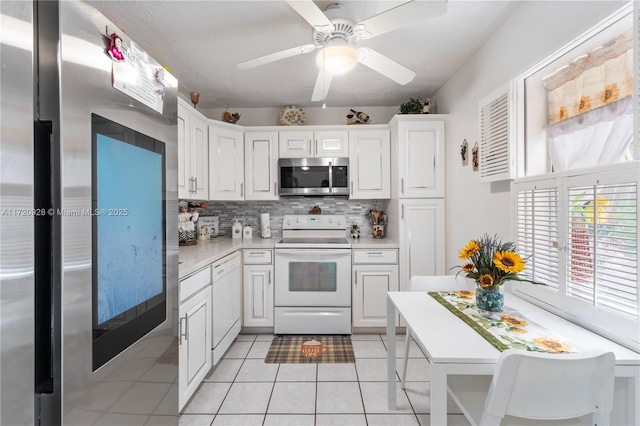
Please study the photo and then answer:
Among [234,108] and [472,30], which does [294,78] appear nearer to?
[234,108]

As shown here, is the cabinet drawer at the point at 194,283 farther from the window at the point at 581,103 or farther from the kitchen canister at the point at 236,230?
the window at the point at 581,103

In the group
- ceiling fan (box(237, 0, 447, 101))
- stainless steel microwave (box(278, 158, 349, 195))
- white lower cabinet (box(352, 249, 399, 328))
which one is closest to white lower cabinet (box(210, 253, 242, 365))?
stainless steel microwave (box(278, 158, 349, 195))

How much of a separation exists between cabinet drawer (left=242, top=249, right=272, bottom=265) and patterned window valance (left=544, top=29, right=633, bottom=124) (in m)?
2.48

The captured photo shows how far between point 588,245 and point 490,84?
137 cm

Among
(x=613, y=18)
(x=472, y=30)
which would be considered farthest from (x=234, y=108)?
(x=613, y=18)

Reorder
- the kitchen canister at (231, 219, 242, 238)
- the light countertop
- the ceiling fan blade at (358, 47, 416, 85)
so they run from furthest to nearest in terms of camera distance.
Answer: the kitchen canister at (231, 219, 242, 238), the light countertop, the ceiling fan blade at (358, 47, 416, 85)

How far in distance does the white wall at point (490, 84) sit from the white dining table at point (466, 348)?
79 cm

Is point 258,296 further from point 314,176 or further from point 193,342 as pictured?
point 314,176

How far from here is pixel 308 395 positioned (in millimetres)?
1998

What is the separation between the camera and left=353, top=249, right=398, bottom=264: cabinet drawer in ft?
9.69

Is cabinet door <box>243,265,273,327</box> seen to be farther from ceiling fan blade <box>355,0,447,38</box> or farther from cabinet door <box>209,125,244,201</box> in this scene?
ceiling fan blade <box>355,0,447,38</box>

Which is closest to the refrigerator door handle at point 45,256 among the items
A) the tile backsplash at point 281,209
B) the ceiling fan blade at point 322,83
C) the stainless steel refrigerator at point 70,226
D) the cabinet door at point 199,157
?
the stainless steel refrigerator at point 70,226

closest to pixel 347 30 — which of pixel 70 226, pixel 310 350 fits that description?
pixel 70 226

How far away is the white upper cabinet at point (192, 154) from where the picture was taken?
2398 mm
